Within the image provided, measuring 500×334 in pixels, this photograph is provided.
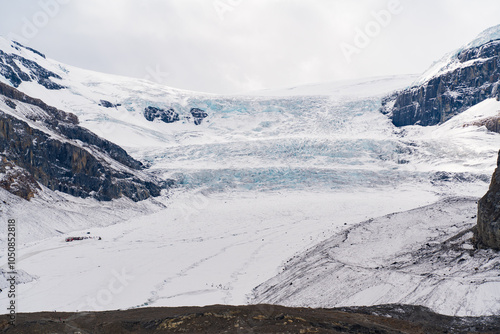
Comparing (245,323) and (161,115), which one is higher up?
(161,115)

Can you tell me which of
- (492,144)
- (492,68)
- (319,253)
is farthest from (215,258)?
(492,68)

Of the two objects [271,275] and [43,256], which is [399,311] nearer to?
[271,275]

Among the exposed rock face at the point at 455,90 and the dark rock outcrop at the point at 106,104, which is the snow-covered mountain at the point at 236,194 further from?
the exposed rock face at the point at 455,90

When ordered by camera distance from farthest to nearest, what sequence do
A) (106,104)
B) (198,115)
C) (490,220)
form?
(198,115) → (106,104) → (490,220)

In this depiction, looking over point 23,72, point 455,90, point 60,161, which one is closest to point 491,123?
point 455,90

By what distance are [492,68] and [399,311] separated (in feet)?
362

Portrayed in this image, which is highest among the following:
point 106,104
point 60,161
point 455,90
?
point 455,90

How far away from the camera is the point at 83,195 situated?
60.0 metres

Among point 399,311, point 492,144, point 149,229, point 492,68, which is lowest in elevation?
point 149,229

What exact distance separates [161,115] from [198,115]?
11.9 meters

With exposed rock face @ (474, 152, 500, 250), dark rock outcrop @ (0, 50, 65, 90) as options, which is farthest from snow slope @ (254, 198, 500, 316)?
dark rock outcrop @ (0, 50, 65, 90)

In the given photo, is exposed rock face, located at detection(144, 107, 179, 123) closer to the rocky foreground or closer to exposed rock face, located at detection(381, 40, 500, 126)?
exposed rock face, located at detection(381, 40, 500, 126)

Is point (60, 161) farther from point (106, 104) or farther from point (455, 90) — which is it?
point (455, 90)

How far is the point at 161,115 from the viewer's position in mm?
129250
